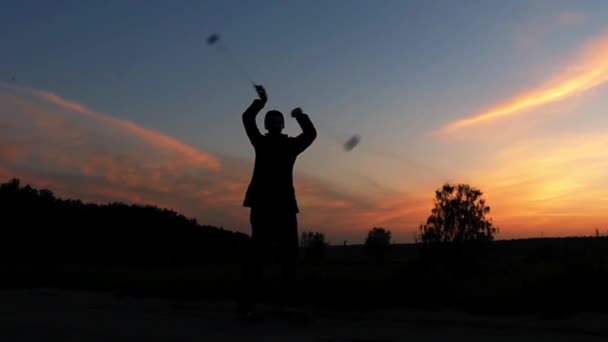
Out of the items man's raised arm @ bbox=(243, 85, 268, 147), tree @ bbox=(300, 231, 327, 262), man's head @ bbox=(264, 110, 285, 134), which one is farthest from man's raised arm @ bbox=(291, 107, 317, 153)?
tree @ bbox=(300, 231, 327, 262)

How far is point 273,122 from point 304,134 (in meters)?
0.38

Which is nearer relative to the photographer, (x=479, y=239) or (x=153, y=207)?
(x=479, y=239)

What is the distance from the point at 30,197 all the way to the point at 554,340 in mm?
48234

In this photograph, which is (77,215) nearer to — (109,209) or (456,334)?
(109,209)

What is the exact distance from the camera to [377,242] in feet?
220

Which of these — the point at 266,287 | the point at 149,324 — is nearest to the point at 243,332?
the point at 149,324

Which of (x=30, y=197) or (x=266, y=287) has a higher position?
(x=30, y=197)

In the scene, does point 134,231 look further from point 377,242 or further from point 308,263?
point 377,242

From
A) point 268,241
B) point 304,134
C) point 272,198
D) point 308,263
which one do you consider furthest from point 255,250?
point 308,263

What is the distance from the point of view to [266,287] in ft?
29.7

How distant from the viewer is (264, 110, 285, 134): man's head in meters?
7.25

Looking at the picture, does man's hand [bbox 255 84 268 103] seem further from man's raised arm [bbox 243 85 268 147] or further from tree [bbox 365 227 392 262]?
tree [bbox 365 227 392 262]

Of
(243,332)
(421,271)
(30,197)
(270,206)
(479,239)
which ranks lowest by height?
(243,332)

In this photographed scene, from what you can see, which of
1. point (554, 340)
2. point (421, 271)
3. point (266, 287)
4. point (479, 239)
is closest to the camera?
point (554, 340)
